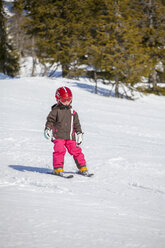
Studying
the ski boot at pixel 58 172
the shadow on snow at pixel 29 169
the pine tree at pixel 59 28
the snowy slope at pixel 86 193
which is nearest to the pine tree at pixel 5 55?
the pine tree at pixel 59 28

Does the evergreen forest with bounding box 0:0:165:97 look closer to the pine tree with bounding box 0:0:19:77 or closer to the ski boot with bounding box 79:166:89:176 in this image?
the pine tree with bounding box 0:0:19:77

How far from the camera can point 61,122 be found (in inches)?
185

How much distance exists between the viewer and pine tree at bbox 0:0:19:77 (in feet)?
92.4

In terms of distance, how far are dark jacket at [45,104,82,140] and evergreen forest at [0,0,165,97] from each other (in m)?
16.1

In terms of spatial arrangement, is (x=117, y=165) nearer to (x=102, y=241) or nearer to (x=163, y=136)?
(x=102, y=241)

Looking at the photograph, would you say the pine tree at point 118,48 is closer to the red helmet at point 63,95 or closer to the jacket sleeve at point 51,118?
the red helmet at point 63,95

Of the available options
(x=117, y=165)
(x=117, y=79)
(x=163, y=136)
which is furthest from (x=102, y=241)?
(x=117, y=79)

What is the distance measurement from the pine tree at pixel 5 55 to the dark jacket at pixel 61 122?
2533 centimetres

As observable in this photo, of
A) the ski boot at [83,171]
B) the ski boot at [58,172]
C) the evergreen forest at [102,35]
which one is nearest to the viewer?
the ski boot at [58,172]

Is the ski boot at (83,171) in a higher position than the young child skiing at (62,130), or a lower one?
lower

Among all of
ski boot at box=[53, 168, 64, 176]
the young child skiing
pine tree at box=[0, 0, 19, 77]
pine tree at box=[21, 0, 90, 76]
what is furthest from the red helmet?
pine tree at box=[0, 0, 19, 77]

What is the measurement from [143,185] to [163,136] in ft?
18.6

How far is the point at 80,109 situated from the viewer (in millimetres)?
13602

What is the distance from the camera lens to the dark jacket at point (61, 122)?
4660 mm
